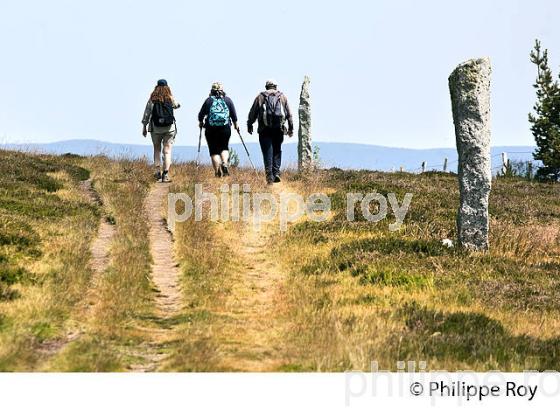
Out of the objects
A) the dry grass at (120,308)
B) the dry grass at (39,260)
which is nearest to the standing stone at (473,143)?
the dry grass at (120,308)

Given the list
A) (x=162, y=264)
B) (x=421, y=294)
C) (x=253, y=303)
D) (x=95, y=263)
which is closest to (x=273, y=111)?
(x=162, y=264)

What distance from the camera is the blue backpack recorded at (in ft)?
91.0

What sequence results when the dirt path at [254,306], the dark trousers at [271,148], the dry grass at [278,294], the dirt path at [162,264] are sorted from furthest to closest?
the dark trousers at [271,148]
the dirt path at [162,264]
the dry grass at [278,294]
the dirt path at [254,306]

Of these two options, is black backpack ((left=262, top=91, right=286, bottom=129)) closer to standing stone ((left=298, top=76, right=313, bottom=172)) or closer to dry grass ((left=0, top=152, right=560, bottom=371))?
dry grass ((left=0, top=152, right=560, bottom=371))

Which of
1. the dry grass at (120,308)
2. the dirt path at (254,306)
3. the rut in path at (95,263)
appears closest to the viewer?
the dry grass at (120,308)

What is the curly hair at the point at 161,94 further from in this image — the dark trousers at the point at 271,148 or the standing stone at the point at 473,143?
the standing stone at the point at 473,143

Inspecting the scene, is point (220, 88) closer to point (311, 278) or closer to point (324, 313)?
point (311, 278)

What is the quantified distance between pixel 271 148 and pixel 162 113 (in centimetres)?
346

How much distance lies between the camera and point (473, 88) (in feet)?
65.3

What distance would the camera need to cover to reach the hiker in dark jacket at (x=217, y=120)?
2780 centimetres

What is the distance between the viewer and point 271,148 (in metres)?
27.5

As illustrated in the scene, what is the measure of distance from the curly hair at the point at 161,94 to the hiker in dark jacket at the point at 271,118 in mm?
2748

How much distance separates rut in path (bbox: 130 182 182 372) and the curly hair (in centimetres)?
333
